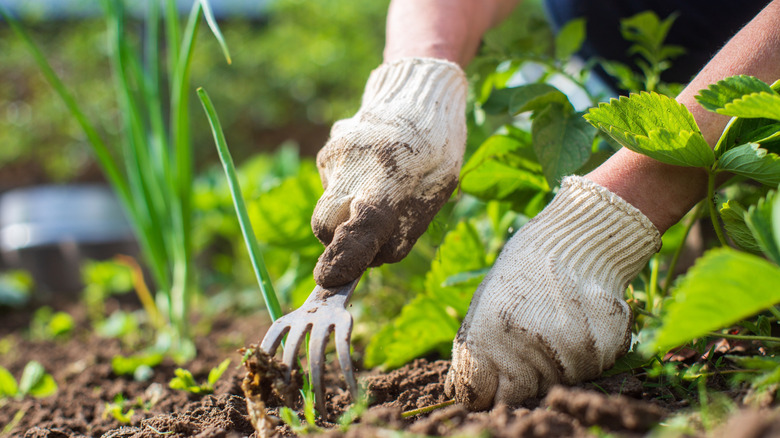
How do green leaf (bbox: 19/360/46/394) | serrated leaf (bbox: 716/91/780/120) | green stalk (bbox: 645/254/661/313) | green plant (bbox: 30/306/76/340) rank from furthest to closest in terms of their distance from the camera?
green plant (bbox: 30/306/76/340)
green leaf (bbox: 19/360/46/394)
green stalk (bbox: 645/254/661/313)
serrated leaf (bbox: 716/91/780/120)

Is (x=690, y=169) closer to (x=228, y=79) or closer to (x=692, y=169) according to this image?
(x=692, y=169)

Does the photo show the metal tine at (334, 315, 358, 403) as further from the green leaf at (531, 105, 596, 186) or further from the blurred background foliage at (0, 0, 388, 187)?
the blurred background foliage at (0, 0, 388, 187)

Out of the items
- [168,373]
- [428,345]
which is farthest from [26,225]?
[428,345]

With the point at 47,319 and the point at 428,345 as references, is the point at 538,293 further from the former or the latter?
the point at 47,319

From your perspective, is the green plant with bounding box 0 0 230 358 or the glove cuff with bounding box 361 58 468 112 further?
the green plant with bounding box 0 0 230 358

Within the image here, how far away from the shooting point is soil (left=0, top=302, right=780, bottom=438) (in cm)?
54

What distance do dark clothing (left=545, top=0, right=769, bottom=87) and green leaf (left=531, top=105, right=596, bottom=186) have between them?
457mm

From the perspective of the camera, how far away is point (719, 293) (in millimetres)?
466

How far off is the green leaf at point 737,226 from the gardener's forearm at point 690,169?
0.06 meters

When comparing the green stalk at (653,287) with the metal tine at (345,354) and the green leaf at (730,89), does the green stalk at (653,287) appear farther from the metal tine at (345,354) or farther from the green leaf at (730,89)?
the metal tine at (345,354)

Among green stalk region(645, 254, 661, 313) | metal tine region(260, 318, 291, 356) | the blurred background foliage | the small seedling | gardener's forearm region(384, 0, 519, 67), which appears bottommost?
green stalk region(645, 254, 661, 313)

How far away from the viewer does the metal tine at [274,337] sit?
27.5 inches

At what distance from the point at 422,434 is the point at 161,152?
1183mm

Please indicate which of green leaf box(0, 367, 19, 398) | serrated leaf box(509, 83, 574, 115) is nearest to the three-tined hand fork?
serrated leaf box(509, 83, 574, 115)
